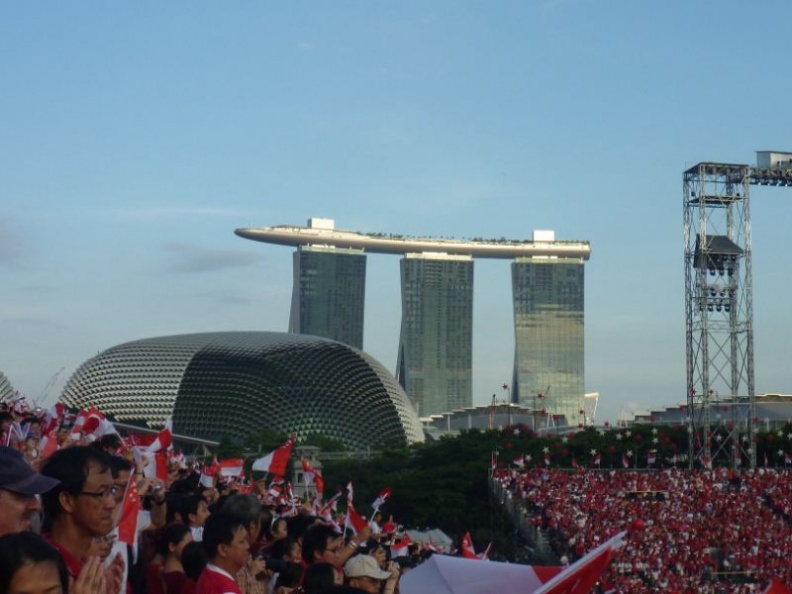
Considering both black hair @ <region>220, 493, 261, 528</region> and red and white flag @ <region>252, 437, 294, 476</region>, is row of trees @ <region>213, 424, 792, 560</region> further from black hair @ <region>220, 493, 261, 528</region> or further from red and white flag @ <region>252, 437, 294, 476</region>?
black hair @ <region>220, 493, 261, 528</region>

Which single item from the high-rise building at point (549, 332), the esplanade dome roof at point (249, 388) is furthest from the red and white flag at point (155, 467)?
the high-rise building at point (549, 332)

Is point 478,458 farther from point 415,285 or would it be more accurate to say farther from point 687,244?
point 415,285

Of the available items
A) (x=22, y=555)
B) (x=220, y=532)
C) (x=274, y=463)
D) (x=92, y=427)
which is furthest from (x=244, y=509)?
(x=274, y=463)

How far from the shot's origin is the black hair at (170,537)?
7.28m

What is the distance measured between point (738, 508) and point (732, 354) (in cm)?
637

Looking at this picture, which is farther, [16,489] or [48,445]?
[48,445]

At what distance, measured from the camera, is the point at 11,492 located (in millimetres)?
4777

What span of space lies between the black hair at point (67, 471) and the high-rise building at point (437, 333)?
166 metres

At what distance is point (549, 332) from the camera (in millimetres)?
173750

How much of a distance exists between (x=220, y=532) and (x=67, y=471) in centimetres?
107

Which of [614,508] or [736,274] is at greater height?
[736,274]

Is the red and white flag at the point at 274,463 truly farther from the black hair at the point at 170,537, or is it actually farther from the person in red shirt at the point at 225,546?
the person in red shirt at the point at 225,546

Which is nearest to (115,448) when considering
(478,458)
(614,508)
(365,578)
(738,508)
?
(365,578)

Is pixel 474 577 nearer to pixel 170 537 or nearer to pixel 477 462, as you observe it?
pixel 170 537
